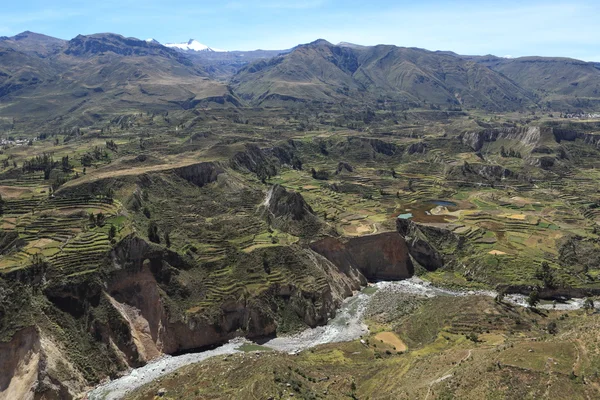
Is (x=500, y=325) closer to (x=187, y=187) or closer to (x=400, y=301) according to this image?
(x=400, y=301)

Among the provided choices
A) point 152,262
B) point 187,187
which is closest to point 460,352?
point 152,262

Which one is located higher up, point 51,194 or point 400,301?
point 51,194

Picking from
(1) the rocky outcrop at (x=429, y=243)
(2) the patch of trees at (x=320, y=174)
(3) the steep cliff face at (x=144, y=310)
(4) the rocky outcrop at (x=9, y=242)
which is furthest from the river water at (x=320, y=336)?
(2) the patch of trees at (x=320, y=174)

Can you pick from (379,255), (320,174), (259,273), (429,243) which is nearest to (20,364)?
(259,273)

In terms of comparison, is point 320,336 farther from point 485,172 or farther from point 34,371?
point 485,172

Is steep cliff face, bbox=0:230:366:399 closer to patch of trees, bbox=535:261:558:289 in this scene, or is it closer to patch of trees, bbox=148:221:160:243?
patch of trees, bbox=148:221:160:243
